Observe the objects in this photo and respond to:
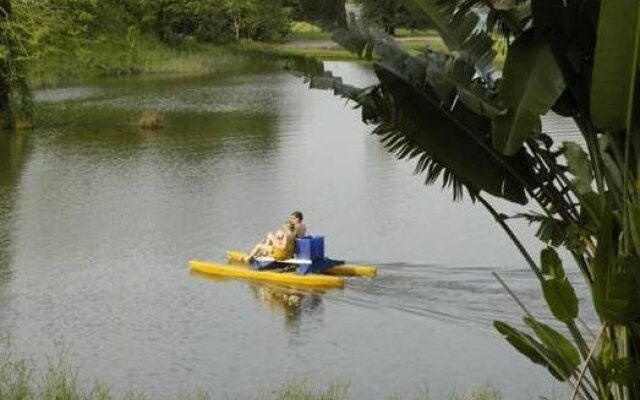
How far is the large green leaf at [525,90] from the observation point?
7.18 meters

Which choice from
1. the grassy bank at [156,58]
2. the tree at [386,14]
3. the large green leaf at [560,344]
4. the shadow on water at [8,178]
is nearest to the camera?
the large green leaf at [560,344]

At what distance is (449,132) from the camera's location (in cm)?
790

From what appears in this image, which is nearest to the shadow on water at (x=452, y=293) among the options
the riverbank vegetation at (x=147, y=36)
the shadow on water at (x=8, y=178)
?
the riverbank vegetation at (x=147, y=36)

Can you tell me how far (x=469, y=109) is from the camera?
7.86 meters

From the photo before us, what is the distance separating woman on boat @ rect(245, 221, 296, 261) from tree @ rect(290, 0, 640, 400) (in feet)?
32.8

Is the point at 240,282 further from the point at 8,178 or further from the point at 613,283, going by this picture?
the point at 8,178

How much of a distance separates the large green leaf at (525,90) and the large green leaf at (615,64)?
400mm

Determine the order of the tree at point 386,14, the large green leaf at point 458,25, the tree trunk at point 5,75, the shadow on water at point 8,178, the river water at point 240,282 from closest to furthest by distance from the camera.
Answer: the large green leaf at point 458,25
the tree at point 386,14
the river water at point 240,282
the shadow on water at point 8,178
the tree trunk at point 5,75

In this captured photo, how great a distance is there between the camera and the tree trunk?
112ft

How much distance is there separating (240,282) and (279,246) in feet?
2.82

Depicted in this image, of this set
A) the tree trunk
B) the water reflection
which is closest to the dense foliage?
the tree trunk

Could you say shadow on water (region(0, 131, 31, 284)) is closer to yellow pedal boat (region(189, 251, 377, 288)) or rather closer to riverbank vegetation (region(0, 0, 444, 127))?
riverbank vegetation (region(0, 0, 444, 127))

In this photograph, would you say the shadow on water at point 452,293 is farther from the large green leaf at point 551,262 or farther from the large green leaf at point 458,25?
the large green leaf at point 458,25

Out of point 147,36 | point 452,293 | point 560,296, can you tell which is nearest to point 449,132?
point 560,296
